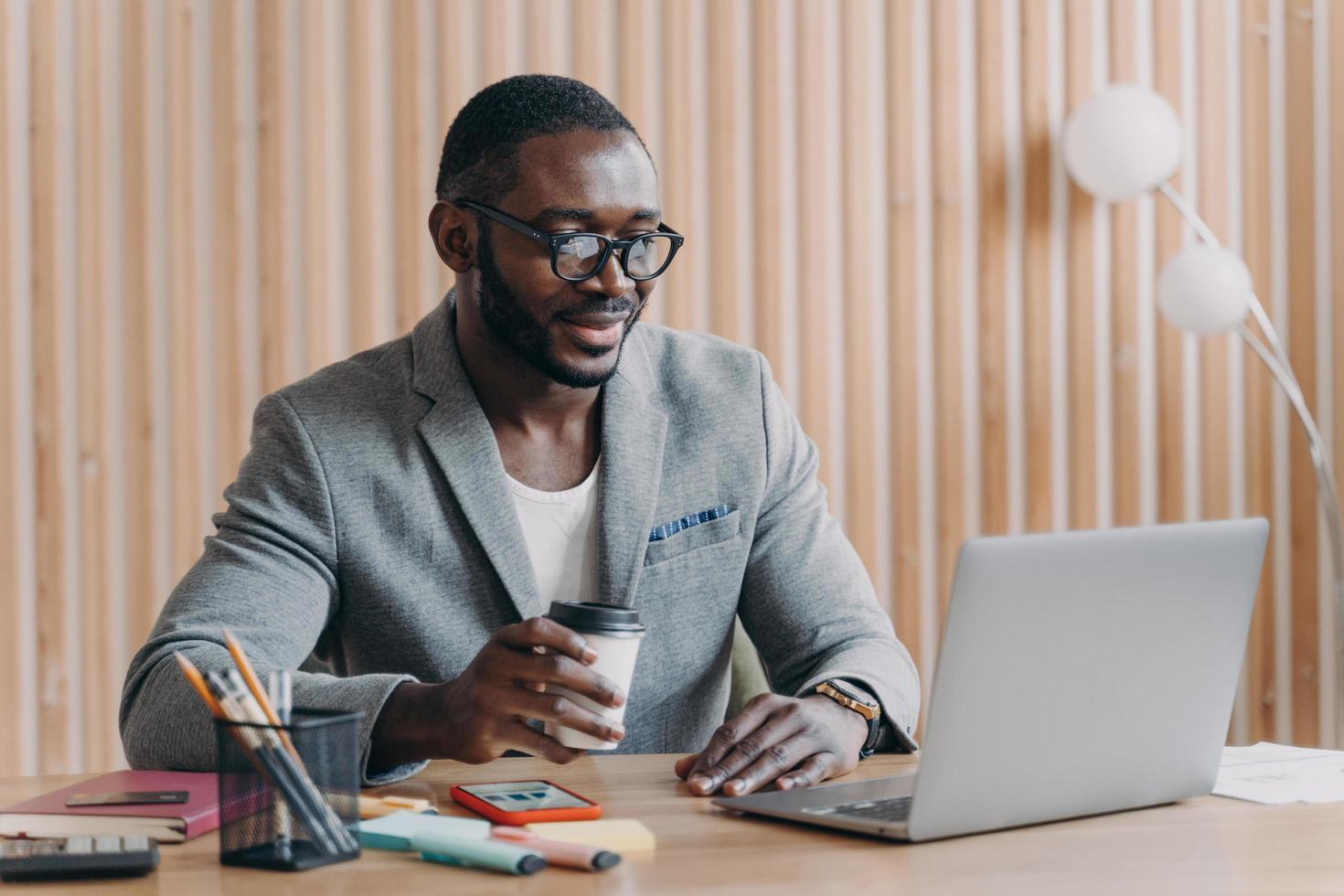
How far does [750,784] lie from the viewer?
49.3 inches

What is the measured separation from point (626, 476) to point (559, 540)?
0.39 feet

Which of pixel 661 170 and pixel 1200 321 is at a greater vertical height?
pixel 661 170

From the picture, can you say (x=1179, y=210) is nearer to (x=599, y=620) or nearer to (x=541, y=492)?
(x=541, y=492)

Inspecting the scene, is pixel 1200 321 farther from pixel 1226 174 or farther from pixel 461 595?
pixel 461 595

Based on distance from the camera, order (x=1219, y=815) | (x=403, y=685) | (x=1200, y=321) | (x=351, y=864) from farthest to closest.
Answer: (x=1200, y=321) → (x=403, y=685) → (x=1219, y=815) → (x=351, y=864)

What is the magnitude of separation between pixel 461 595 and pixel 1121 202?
2084 millimetres

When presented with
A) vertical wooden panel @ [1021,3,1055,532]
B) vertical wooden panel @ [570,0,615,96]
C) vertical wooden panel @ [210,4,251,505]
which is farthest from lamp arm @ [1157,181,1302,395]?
vertical wooden panel @ [210,4,251,505]

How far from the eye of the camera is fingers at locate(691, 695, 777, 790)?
50.8 inches

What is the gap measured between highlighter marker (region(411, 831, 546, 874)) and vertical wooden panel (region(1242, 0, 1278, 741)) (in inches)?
103

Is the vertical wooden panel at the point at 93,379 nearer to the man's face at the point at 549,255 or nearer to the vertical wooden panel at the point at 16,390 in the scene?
the vertical wooden panel at the point at 16,390

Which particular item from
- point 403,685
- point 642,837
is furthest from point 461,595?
point 642,837

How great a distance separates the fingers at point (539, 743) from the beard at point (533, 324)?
0.57 metres

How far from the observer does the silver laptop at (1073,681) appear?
1.00 m

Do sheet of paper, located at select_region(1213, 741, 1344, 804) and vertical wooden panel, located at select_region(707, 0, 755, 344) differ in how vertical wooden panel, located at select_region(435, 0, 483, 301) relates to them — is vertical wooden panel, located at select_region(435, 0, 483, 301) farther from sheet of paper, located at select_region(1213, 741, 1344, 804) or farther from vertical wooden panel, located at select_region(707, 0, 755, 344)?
sheet of paper, located at select_region(1213, 741, 1344, 804)
